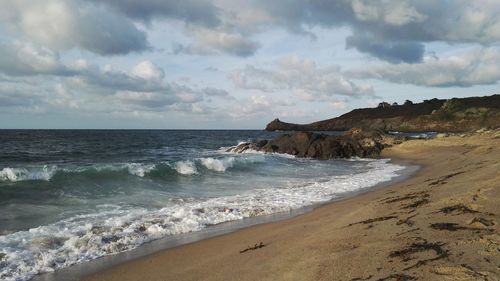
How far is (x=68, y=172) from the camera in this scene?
1844cm

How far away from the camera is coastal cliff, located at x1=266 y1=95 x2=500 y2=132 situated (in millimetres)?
87188

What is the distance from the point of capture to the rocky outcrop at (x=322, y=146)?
33469 mm

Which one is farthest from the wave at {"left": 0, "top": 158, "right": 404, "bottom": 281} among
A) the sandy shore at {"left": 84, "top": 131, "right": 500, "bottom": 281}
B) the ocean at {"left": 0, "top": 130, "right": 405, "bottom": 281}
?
the sandy shore at {"left": 84, "top": 131, "right": 500, "bottom": 281}

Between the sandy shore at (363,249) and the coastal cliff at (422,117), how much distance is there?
58285mm

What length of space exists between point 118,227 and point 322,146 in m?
26.1

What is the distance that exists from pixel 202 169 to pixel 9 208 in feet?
40.1

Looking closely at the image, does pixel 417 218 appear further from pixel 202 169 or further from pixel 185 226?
pixel 202 169

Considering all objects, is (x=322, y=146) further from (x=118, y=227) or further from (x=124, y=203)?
(x=118, y=227)

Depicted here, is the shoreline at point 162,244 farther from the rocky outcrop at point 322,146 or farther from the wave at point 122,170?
the rocky outcrop at point 322,146

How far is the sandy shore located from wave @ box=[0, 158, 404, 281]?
112cm

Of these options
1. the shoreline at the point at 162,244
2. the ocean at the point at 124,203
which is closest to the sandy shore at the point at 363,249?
the shoreline at the point at 162,244

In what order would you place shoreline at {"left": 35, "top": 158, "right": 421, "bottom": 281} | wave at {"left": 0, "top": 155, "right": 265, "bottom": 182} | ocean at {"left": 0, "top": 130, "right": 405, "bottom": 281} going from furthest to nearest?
wave at {"left": 0, "top": 155, "right": 265, "bottom": 182} → ocean at {"left": 0, "top": 130, "right": 405, "bottom": 281} → shoreline at {"left": 35, "top": 158, "right": 421, "bottom": 281}

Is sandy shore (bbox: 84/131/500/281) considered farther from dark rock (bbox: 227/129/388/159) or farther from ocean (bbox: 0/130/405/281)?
dark rock (bbox: 227/129/388/159)

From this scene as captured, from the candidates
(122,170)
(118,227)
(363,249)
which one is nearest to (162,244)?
(118,227)
